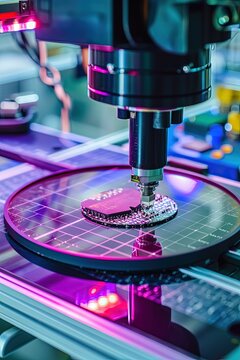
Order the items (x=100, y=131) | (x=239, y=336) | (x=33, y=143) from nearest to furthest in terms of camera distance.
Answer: (x=239, y=336)
(x=33, y=143)
(x=100, y=131)

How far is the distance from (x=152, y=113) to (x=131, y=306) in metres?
0.26

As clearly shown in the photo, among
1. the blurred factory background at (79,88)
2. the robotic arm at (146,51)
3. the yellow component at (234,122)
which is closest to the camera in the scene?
the robotic arm at (146,51)

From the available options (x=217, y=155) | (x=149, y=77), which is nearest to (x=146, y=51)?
(x=149, y=77)

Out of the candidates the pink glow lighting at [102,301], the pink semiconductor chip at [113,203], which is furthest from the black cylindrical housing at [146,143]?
the pink glow lighting at [102,301]

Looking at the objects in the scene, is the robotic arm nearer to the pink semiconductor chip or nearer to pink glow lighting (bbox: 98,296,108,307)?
the pink semiconductor chip

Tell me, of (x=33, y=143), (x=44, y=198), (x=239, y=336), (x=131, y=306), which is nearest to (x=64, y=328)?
(x=131, y=306)

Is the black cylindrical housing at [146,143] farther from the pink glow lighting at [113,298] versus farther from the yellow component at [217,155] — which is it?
the yellow component at [217,155]

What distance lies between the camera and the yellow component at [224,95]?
2.66 metres

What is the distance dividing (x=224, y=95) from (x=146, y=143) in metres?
1.77

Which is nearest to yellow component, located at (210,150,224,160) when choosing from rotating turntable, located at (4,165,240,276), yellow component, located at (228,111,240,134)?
yellow component, located at (228,111,240,134)

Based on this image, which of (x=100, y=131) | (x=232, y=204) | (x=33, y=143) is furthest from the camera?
(x=100, y=131)

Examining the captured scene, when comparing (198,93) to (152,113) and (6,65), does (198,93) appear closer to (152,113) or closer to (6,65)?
(152,113)

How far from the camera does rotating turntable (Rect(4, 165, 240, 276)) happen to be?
0.96m

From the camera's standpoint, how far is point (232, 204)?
1.14 meters
